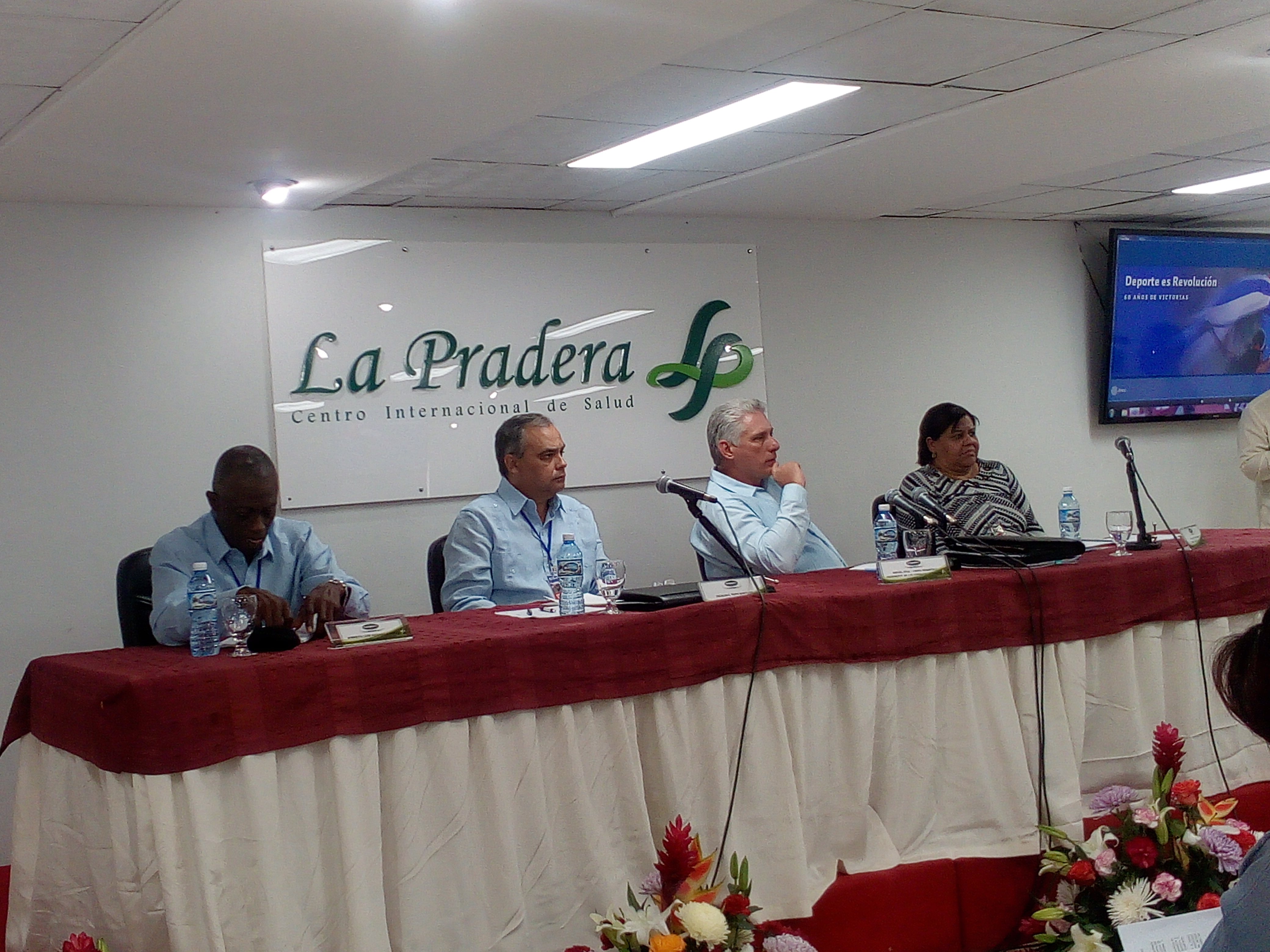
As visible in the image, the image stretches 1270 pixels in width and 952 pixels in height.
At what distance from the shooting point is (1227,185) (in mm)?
5555

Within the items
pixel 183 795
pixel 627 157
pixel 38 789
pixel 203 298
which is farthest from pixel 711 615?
pixel 203 298

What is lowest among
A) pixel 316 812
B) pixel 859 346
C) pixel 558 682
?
pixel 316 812

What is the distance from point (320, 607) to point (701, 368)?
2571 mm

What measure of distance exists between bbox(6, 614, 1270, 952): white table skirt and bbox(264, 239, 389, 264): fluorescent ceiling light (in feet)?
7.17

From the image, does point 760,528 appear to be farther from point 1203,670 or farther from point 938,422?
point 1203,670

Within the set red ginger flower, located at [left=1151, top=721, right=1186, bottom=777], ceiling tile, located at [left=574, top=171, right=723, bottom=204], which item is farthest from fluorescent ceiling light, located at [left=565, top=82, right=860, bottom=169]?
red ginger flower, located at [left=1151, top=721, right=1186, bottom=777]

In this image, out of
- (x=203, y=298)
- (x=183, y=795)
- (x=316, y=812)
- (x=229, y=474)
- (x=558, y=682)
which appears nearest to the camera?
(x=183, y=795)

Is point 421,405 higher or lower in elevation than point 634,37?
lower

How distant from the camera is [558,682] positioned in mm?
2586

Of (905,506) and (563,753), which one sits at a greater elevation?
(905,506)

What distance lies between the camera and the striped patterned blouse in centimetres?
421

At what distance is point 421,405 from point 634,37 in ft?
7.22

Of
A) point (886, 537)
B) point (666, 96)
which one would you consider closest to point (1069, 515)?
point (886, 537)

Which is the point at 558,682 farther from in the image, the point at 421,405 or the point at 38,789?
the point at 421,405
